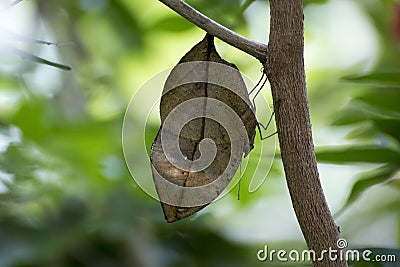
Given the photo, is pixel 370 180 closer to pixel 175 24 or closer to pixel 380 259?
pixel 380 259

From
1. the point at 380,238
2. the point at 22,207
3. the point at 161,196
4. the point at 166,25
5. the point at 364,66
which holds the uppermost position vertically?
the point at 364,66

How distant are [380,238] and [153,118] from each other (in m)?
0.39

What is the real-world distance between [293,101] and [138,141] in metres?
0.47

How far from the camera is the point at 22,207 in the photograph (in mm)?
835

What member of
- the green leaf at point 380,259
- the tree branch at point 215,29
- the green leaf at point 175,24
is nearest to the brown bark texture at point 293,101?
the tree branch at point 215,29

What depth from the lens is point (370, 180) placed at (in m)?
0.63

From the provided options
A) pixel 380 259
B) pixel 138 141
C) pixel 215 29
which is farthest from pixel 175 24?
pixel 215 29

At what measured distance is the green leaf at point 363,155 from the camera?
64 centimetres

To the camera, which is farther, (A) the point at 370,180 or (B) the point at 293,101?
(A) the point at 370,180

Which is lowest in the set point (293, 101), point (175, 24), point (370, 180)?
point (293, 101)

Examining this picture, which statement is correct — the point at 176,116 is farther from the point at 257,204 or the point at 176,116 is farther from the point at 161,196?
the point at 257,204

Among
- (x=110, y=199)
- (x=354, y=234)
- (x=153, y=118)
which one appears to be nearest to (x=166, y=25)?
(x=153, y=118)

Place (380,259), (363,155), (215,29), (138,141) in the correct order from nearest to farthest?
(215,29)
(380,259)
(363,155)
(138,141)

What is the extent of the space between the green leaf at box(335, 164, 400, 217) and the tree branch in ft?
1.03
